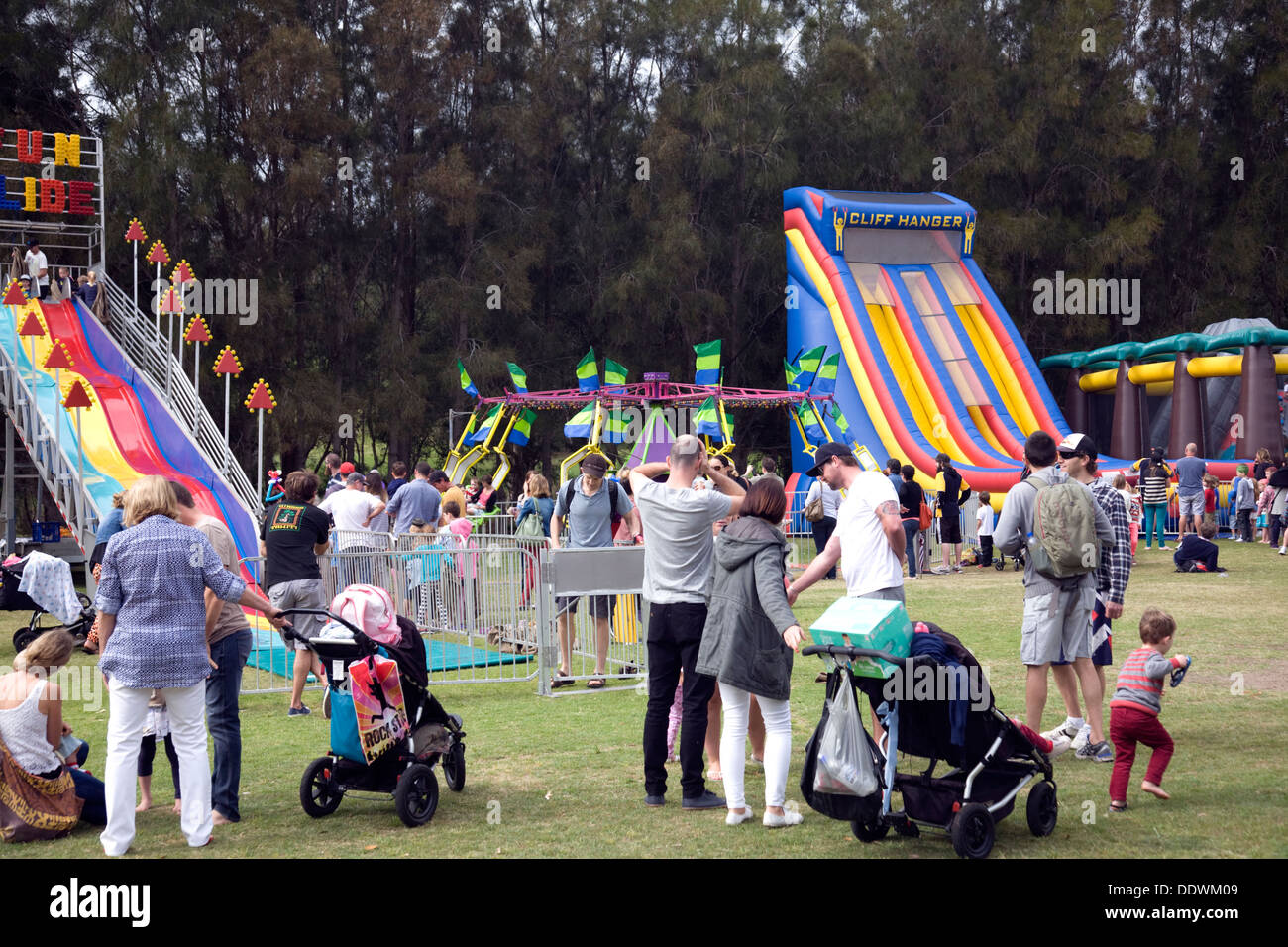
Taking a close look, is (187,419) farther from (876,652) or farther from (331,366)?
(876,652)

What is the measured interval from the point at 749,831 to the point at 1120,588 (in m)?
2.49

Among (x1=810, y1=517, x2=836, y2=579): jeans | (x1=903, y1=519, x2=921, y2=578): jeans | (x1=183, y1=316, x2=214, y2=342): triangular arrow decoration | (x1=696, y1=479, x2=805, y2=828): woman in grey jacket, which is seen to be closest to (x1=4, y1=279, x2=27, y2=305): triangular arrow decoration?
(x1=183, y1=316, x2=214, y2=342): triangular arrow decoration

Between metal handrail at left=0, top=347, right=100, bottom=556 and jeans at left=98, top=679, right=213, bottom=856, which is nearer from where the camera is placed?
jeans at left=98, top=679, right=213, bottom=856

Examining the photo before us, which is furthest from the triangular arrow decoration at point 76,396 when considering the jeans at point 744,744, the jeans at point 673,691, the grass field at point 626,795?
the jeans at point 744,744

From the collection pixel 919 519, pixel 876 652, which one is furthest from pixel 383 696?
pixel 919 519

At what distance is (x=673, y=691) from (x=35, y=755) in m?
2.88

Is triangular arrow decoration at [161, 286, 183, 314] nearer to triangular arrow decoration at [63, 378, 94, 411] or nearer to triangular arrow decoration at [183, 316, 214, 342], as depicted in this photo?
triangular arrow decoration at [183, 316, 214, 342]

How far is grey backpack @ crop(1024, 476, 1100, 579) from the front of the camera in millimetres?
6844

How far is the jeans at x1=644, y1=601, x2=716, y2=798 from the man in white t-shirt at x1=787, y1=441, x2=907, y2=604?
21.2 inches

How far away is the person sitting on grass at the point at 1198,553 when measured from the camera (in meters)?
15.9

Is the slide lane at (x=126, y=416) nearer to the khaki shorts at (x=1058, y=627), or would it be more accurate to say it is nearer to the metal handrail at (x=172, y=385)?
the metal handrail at (x=172, y=385)

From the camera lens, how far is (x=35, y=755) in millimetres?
5996

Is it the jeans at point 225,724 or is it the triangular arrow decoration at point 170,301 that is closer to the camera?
the jeans at point 225,724

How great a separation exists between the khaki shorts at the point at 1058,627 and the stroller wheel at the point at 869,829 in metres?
1.62
